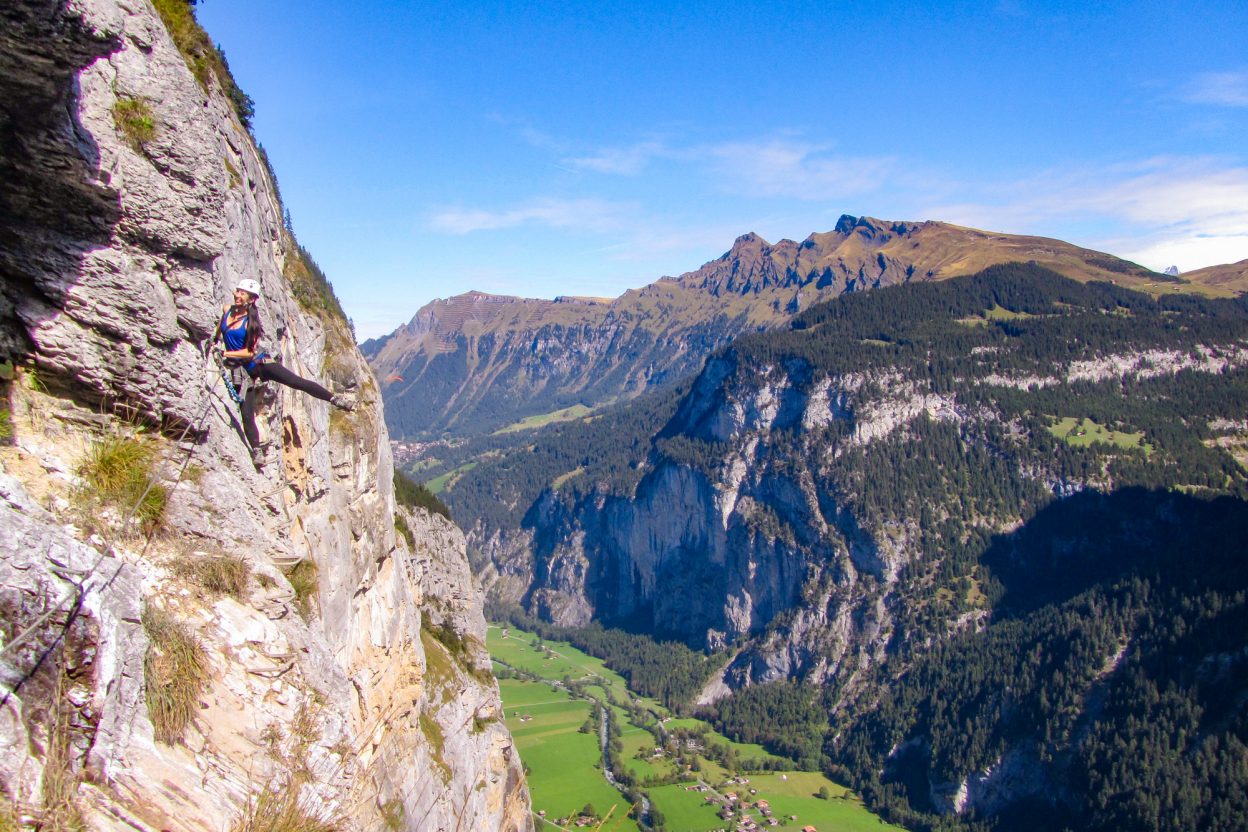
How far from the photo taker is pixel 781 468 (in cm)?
18050

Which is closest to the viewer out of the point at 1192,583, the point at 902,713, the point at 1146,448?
the point at 1192,583

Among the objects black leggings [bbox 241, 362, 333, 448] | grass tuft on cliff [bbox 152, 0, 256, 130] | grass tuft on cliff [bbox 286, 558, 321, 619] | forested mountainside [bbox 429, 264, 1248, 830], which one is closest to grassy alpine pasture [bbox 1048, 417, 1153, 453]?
forested mountainside [bbox 429, 264, 1248, 830]

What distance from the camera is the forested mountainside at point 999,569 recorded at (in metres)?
101

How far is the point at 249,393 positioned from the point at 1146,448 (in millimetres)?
187561

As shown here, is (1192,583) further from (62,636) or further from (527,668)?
(62,636)

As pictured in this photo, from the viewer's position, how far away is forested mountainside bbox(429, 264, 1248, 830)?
10075 centimetres

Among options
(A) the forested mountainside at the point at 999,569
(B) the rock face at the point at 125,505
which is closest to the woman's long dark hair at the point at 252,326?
(B) the rock face at the point at 125,505

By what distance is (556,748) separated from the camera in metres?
120

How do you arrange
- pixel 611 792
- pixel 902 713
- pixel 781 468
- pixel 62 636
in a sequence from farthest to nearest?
pixel 781 468, pixel 902 713, pixel 611 792, pixel 62 636

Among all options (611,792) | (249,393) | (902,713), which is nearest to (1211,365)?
(902,713)

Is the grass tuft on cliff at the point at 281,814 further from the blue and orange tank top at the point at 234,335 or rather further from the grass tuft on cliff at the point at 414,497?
the grass tuft on cliff at the point at 414,497

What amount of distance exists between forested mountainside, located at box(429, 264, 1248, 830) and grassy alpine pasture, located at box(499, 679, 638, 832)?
31.0 m

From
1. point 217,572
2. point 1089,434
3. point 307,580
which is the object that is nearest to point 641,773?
point 307,580

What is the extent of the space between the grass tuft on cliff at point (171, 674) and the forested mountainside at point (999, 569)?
107m
